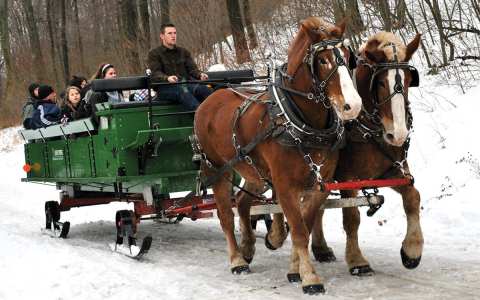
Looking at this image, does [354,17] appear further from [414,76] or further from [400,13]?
[414,76]

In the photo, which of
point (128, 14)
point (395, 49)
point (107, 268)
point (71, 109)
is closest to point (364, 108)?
point (395, 49)

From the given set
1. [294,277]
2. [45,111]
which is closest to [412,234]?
[294,277]

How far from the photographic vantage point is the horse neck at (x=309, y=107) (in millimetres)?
5258

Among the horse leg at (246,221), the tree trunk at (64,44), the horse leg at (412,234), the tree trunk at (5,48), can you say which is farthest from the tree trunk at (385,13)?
the tree trunk at (5,48)

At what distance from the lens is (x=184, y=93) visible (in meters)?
7.58

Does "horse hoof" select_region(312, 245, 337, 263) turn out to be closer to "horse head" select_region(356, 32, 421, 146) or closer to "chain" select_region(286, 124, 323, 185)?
"chain" select_region(286, 124, 323, 185)

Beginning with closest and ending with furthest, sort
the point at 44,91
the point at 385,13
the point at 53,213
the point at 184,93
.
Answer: the point at 184,93
the point at 53,213
the point at 44,91
the point at 385,13

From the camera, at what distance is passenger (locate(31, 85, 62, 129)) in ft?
31.0

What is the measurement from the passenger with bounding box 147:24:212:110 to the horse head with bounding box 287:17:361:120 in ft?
7.67

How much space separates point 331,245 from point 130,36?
12.1 metres

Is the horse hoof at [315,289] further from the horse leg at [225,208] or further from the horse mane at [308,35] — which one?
the horse mane at [308,35]

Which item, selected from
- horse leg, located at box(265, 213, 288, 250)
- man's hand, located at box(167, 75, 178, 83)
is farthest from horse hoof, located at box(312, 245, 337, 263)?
man's hand, located at box(167, 75, 178, 83)

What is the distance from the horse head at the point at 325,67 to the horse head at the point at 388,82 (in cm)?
23

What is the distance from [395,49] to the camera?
5297mm
